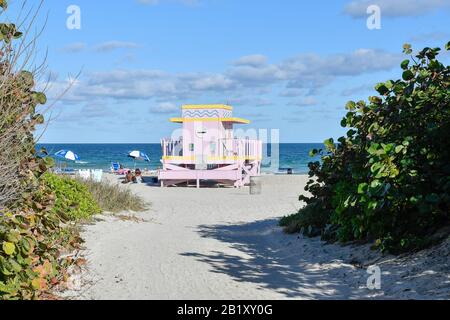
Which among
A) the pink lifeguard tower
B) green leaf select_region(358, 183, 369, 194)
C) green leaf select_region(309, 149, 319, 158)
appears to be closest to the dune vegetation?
green leaf select_region(358, 183, 369, 194)

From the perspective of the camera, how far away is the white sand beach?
6.67 meters

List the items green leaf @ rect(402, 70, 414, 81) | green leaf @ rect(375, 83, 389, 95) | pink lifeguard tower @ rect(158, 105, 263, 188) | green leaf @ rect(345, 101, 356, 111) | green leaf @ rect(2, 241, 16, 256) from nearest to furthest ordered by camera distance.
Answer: green leaf @ rect(2, 241, 16, 256) < green leaf @ rect(402, 70, 414, 81) < green leaf @ rect(375, 83, 389, 95) < green leaf @ rect(345, 101, 356, 111) < pink lifeguard tower @ rect(158, 105, 263, 188)

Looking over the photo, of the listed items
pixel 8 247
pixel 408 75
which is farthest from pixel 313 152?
pixel 8 247

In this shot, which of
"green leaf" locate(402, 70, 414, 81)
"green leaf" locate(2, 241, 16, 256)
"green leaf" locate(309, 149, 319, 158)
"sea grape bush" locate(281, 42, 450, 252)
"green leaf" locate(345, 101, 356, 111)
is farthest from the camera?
"green leaf" locate(309, 149, 319, 158)

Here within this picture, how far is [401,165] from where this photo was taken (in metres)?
7.90

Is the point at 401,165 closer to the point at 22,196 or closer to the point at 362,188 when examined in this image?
the point at 362,188

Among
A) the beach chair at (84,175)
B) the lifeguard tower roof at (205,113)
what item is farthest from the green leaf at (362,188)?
the lifeguard tower roof at (205,113)

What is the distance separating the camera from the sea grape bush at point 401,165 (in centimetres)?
772

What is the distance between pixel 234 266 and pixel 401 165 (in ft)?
8.93

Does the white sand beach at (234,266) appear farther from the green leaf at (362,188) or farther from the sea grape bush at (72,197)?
the green leaf at (362,188)

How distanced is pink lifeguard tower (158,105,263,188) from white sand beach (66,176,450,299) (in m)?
14.2

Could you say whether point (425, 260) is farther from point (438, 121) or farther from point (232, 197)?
point (232, 197)

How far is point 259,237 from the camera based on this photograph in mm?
11711

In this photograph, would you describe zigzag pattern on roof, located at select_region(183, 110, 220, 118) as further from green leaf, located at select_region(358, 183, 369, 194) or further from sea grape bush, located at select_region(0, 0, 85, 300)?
sea grape bush, located at select_region(0, 0, 85, 300)
